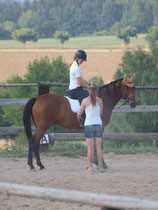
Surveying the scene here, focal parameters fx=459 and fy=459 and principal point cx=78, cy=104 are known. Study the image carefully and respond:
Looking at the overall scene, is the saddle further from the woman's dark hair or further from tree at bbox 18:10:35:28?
tree at bbox 18:10:35:28

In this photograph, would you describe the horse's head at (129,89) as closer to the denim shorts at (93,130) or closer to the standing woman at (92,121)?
the standing woman at (92,121)

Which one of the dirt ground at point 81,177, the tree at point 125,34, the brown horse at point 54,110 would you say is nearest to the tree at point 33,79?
the dirt ground at point 81,177

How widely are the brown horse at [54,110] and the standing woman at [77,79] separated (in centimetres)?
26

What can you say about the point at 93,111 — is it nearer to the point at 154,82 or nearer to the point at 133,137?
the point at 133,137

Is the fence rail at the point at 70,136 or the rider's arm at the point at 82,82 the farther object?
the fence rail at the point at 70,136

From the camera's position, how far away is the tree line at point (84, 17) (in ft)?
505

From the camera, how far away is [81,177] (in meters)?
7.84

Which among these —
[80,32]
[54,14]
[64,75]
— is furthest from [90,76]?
[54,14]

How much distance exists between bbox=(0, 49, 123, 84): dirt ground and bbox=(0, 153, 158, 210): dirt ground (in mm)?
60676

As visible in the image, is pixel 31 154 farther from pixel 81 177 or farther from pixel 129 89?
pixel 129 89

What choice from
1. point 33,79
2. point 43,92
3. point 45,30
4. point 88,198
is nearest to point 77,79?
point 43,92

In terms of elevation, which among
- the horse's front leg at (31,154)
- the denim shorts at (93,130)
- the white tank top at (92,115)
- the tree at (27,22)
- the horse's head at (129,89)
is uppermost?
the tree at (27,22)

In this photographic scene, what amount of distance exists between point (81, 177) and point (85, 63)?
254 feet

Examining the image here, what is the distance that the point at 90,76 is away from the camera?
75.2 meters
